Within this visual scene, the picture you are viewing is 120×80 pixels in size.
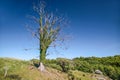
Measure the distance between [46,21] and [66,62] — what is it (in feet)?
53.5

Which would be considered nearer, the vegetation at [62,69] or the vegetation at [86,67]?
the vegetation at [62,69]

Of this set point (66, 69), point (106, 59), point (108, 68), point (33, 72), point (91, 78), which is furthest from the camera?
point (106, 59)

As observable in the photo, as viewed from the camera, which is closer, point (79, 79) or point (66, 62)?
point (79, 79)

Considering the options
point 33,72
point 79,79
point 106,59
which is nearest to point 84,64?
point 106,59

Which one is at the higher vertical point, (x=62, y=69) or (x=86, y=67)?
(x=86, y=67)

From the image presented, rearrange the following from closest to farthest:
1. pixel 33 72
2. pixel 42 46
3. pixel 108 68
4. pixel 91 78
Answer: pixel 33 72 → pixel 42 46 → pixel 91 78 → pixel 108 68

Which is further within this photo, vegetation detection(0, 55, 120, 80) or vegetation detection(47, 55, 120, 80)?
vegetation detection(47, 55, 120, 80)

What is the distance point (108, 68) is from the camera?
55.9 metres

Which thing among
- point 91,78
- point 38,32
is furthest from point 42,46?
point 91,78

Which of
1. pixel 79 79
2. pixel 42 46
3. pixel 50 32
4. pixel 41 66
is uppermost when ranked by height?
pixel 50 32

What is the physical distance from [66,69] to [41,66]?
13322 millimetres

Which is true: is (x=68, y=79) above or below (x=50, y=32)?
below

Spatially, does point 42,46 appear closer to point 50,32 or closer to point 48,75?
point 50,32

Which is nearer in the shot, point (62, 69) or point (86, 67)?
point (62, 69)
